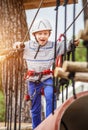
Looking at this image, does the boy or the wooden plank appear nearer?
the boy

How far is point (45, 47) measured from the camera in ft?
15.5

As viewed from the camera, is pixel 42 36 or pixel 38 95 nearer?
pixel 42 36

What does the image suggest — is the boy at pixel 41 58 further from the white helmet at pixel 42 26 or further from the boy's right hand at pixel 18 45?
the boy's right hand at pixel 18 45

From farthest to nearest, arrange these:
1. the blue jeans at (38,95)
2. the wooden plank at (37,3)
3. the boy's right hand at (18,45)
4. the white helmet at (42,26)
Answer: the wooden plank at (37,3) → the white helmet at (42,26) → the blue jeans at (38,95) → the boy's right hand at (18,45)

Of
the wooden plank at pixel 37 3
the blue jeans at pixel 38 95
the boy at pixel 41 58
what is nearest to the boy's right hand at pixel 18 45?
the boy at pixel 41 58

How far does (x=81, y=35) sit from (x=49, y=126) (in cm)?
86

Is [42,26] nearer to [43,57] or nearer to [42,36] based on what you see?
[42,36]

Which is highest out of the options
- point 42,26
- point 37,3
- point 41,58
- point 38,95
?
point 37,3

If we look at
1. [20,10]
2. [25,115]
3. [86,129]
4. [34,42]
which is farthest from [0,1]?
[86,129]

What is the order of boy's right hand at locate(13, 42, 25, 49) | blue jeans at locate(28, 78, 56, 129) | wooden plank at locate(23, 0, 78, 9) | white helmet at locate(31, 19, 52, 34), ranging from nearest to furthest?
boy's right hand at locate(13, 42, 25, 49)
blue jeans at locate(28, 78, 56, 129)
white helmet at locate(31, 19, 52, 34)
wooden plank at locate(23, 0, 78, 9)

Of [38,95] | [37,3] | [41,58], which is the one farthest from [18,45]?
[37,3]

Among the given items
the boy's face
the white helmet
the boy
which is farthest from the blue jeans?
the white helmet

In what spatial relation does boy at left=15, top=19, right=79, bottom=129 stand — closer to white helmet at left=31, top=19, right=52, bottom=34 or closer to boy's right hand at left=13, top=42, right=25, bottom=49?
white helmet at left=31, top=19, right=52, bottom=34

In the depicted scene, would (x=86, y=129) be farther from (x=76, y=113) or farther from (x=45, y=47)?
(x=45, y=47)
